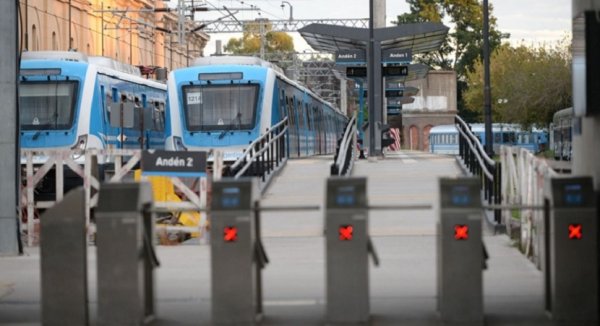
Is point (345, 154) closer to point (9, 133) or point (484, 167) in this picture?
point (484, 167)

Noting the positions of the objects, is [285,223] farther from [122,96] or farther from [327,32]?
[327,32]

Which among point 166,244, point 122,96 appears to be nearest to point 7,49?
point 166,244

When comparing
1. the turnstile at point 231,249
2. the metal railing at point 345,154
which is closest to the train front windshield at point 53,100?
the metal railing at point 345,154

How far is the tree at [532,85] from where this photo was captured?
87062 millimetres

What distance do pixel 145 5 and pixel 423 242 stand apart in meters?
61.7

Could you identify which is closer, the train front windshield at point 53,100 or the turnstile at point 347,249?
the turnstile at point 347,249

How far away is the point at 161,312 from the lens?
1302 centimetres

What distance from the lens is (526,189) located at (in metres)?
17.8

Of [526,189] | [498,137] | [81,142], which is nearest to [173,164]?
[526,189]

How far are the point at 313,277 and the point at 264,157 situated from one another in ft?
40.5

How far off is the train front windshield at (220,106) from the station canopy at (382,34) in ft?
13.2

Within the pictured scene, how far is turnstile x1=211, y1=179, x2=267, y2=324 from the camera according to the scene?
457 inches

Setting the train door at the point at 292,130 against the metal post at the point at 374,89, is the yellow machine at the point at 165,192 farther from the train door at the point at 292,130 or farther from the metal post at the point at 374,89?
the train door at the point at 292,130

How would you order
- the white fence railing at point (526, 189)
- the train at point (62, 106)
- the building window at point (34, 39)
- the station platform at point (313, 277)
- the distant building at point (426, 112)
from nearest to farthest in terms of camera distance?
the station platform at point (313, 277)
the white fence railing at point (526, 189)
the train at point (62, 106)
the building window at point (34, 39)
the distant building at point (426, 112)
